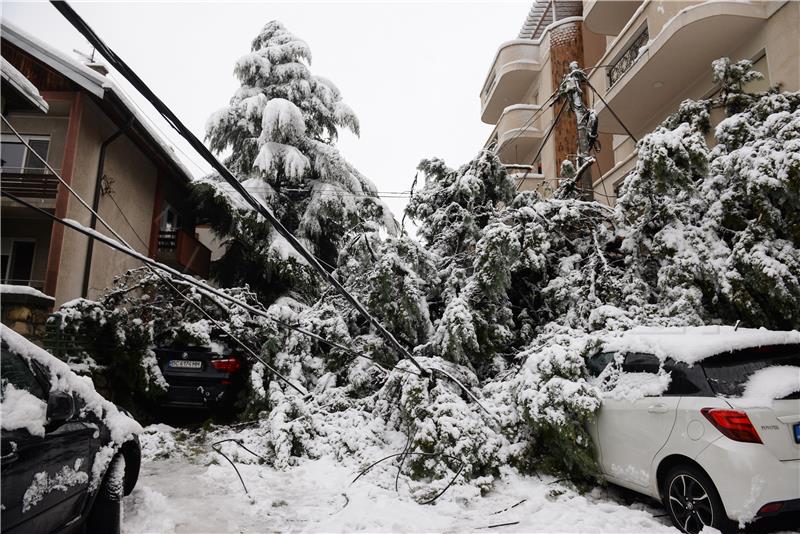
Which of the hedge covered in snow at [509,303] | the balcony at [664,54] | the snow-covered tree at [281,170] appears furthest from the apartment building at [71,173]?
the balcony at [664,54]

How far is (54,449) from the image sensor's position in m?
2.76

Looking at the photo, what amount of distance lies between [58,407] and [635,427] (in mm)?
4284

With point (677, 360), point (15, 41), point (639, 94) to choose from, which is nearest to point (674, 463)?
point (677, 360)

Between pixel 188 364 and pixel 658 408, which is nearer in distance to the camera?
pixel 658 408

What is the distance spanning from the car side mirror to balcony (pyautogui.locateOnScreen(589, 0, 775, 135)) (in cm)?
1185

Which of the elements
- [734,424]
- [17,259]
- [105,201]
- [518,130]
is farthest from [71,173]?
[518,130]

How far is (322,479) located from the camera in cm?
513

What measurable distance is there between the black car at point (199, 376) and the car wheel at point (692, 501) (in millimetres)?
5899

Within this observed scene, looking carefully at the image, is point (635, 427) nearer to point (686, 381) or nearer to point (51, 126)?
point (686, 381)

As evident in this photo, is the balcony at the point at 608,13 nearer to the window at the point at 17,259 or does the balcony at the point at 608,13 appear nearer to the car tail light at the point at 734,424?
the car tail light at the point at 734,424

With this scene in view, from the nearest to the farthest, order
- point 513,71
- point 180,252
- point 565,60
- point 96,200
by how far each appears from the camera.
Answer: point 96,200, point 180,252, point 565,60, point 513,71

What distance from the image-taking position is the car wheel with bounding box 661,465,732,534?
11.0 feet

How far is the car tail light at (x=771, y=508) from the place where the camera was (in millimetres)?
3152

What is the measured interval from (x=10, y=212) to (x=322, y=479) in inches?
434
